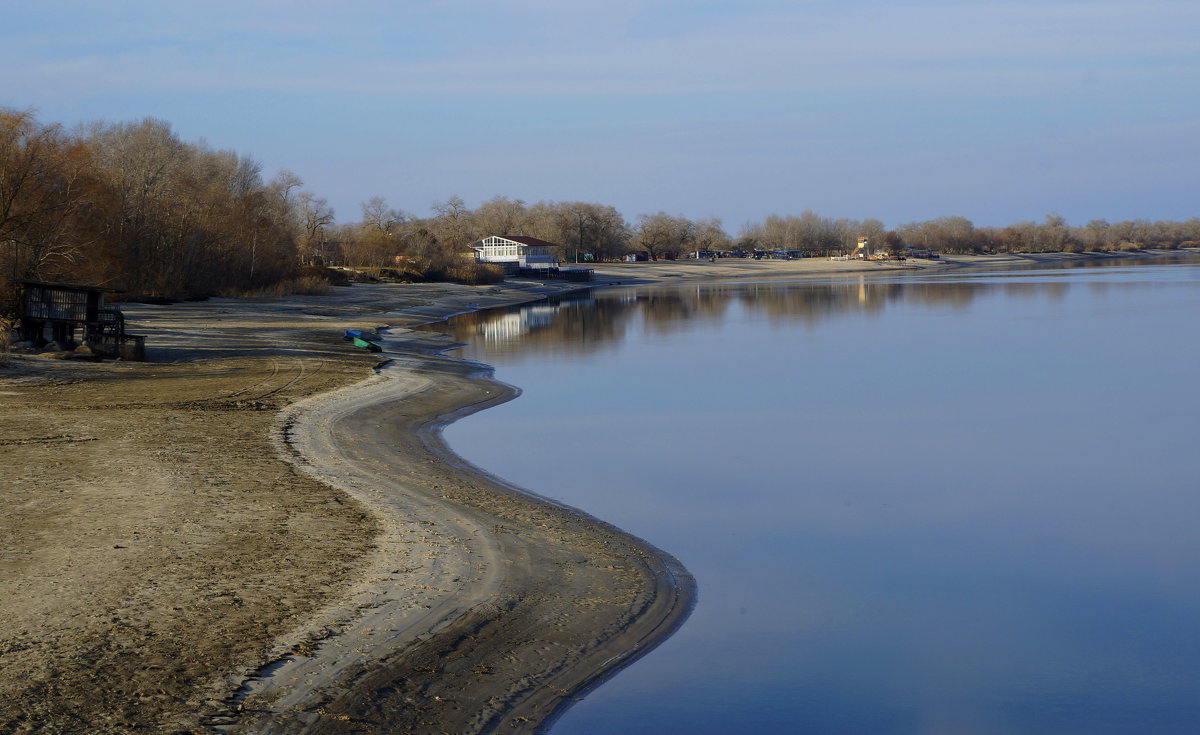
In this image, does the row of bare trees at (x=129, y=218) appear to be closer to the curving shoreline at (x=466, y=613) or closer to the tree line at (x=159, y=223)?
the tree line at (x=159, y=223)

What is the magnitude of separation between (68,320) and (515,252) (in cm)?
7798

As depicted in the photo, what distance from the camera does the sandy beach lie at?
5906mm

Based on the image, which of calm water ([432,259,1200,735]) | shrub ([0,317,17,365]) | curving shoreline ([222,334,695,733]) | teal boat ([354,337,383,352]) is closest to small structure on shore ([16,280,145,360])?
shrub ([0,317,17,365])

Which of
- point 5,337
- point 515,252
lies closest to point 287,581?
point 5,337

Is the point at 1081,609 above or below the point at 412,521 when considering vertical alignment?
below

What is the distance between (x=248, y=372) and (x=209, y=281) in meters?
25.3

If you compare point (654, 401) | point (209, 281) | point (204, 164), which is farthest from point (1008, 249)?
point (654, 401)

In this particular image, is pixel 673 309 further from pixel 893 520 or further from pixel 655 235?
pixel 655 235

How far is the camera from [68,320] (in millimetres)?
21672

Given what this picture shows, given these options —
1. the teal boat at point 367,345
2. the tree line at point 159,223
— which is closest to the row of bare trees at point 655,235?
the tree line at point 159,223

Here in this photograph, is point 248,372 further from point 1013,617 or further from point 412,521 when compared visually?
point 1013,617

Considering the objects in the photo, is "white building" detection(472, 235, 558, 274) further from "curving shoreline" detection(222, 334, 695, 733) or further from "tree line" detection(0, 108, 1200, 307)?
"curving shoreline" detection(222, 334, 695, 733)

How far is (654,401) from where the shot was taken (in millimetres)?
21531

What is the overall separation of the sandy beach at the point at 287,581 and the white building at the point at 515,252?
80694mm
